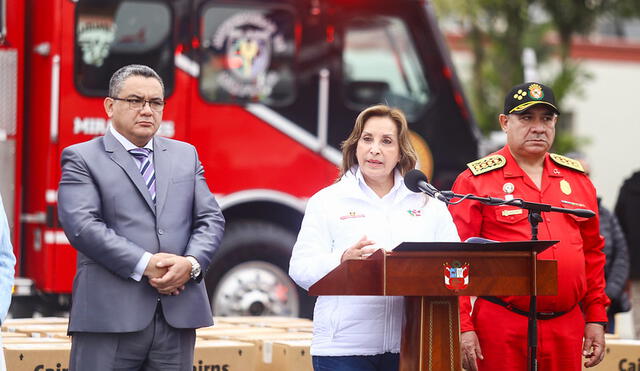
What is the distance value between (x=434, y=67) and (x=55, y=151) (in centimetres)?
343

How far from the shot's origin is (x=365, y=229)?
16.8ft

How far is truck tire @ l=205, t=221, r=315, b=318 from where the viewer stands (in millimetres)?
10141

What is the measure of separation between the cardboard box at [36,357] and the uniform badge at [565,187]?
2580 mm

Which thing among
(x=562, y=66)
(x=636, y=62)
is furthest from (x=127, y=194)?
→ (x=636, y=62)

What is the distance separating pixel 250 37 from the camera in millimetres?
10352

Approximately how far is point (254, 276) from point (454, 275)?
5654mm

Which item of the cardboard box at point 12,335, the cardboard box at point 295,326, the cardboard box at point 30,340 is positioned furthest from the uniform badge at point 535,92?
the cardboard box at point 12,335

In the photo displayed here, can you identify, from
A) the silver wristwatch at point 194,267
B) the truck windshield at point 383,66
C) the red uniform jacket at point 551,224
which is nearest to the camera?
the silver wristwatch at point 194,267

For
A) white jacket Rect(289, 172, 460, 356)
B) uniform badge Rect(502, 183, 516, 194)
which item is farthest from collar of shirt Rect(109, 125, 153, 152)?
uniform badge Rect(502, 183, 516, 194)

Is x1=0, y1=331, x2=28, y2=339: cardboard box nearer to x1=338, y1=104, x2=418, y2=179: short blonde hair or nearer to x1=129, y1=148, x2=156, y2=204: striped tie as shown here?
x1=129, y1=148, x2=156, y2=204: striped tie

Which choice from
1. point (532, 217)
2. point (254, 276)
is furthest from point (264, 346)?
point (254, 276)

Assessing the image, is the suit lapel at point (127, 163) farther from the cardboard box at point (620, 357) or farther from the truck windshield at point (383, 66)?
the truck windshield at point (383, 66)

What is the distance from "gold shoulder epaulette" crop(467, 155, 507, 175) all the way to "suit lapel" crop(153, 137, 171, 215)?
1.42 metres

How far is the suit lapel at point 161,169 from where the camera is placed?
5.13m
